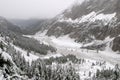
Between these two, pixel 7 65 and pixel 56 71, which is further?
pixel 56 71

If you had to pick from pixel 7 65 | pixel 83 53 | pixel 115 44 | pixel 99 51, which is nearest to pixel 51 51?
pixel 83 53

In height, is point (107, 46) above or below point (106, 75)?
above

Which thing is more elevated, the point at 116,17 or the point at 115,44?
the point at 116,17

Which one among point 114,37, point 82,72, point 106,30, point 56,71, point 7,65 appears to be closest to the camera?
point 7,65

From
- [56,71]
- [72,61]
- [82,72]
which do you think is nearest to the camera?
[56,71]

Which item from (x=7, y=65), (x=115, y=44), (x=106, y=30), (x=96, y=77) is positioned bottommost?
(x=96, y=77)

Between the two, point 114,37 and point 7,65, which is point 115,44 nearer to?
point 114,37

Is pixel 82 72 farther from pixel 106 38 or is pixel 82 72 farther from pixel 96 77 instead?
pixel 106 38

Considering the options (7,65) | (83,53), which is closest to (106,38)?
(83,53)

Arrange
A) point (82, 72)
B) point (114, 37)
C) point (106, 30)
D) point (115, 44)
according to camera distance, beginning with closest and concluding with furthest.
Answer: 1. point (82, 72)
2. point (115, 44)
3. point (114, 37)
4. point (106, 30)

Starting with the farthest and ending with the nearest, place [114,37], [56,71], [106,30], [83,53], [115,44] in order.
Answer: [106,30], [114,37], [115,44], [83,53], [56,71]
